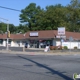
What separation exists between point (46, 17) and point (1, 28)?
2409 inches

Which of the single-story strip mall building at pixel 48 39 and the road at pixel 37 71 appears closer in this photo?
the road at pixel 37 71

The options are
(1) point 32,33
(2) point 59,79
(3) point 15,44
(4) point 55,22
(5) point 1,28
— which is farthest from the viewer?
(5) point 1,28

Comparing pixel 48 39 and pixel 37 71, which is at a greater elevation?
pixel 48 39

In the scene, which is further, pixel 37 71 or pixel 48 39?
pixel 48 39

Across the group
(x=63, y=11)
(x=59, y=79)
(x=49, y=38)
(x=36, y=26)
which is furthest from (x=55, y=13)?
(x=59, y=79)

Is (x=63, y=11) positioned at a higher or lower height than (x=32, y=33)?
higher

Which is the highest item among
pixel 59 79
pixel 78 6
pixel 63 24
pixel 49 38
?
pixel 78 6

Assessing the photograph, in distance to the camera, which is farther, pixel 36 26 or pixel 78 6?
pixel 36 26

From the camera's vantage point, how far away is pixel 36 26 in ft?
339

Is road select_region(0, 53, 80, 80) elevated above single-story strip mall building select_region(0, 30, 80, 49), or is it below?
below

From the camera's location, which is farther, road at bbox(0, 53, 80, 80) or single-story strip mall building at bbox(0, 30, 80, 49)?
single-story strip mall building at bbox(0, 30, 80, 49)

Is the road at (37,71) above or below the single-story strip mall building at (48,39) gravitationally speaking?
below

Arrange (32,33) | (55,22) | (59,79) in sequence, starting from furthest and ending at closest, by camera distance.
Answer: (55,22)
(32,33)
(59,79)

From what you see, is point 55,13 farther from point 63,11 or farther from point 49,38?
point 49,38
